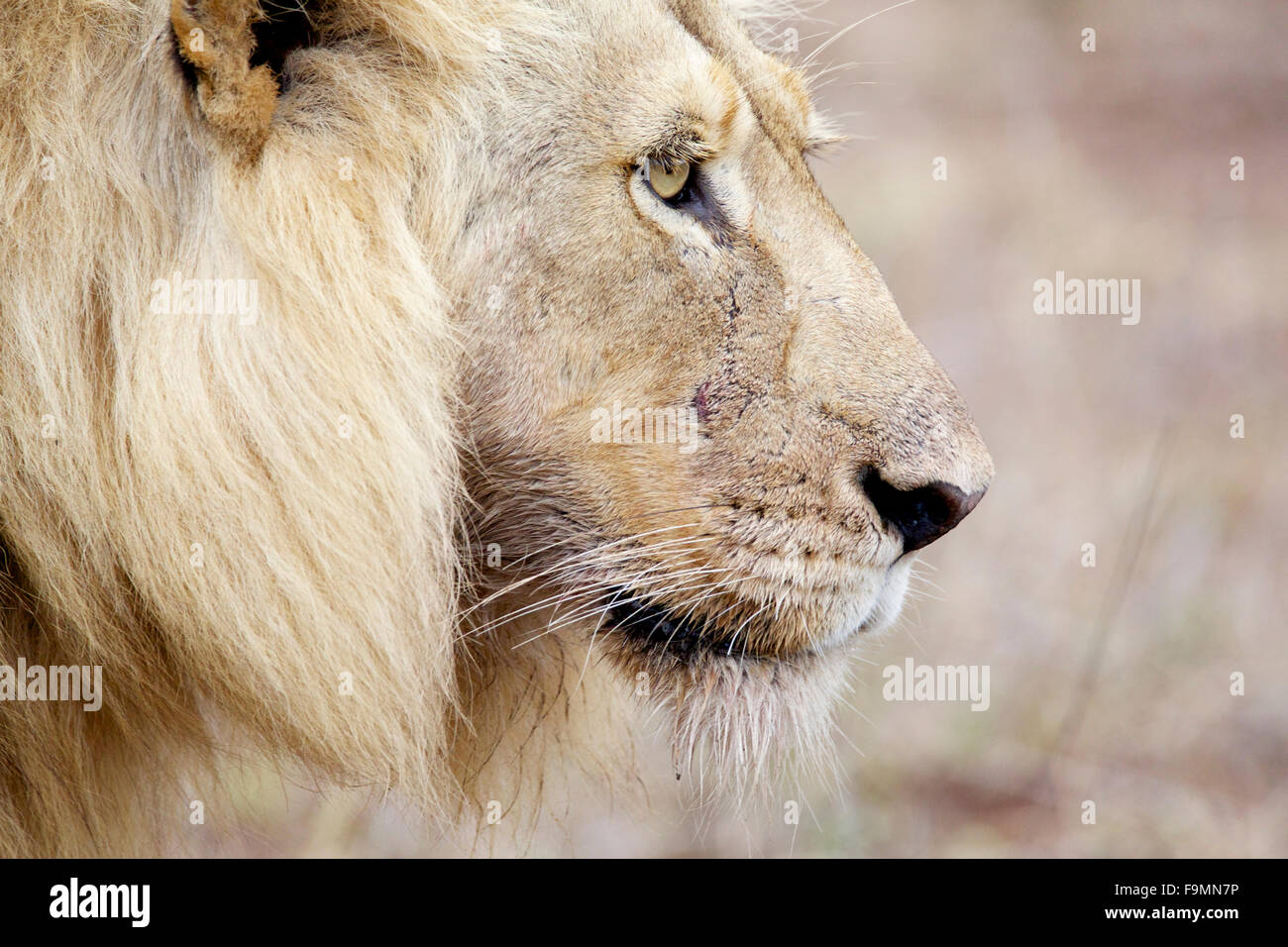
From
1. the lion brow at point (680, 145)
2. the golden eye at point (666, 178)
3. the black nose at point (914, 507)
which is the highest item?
the lion brow at point (680, 145)

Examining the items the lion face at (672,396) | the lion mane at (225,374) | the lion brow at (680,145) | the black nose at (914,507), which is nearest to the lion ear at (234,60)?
the lion mane at (225,374)

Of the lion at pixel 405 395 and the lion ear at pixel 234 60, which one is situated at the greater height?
the lion ear at pixel 234 60

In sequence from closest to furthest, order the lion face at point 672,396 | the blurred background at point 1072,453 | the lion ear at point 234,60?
the lion ear at point 234,60 < the lion face at point 672,396 < the blurred background at point 1072,453

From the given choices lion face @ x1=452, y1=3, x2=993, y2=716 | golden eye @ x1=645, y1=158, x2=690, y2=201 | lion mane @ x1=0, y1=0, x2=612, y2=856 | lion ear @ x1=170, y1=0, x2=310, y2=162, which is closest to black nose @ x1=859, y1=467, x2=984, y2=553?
lion face @ x1=452, y1=3, x2=993, y2=716

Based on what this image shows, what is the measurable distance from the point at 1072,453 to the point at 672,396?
3.97 m

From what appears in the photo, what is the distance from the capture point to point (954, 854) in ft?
11.3

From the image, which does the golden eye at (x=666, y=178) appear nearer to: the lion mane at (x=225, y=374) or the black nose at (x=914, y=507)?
the lion mane at (x=225, y=374)

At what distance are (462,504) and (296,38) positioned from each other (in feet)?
2.23

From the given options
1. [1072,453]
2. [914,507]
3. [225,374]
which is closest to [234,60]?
[225,374]

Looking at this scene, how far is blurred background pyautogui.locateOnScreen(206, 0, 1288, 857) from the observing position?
11.7 feet

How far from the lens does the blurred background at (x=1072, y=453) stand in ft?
11.7

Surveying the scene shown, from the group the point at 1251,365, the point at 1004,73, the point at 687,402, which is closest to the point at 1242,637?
the point at 1251,365

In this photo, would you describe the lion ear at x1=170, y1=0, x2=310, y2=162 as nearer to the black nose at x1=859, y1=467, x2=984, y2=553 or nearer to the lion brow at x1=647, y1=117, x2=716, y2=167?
the lion brow at x1=647, y1=117, x2=716, y2=167

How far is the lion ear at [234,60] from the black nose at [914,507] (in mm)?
950
